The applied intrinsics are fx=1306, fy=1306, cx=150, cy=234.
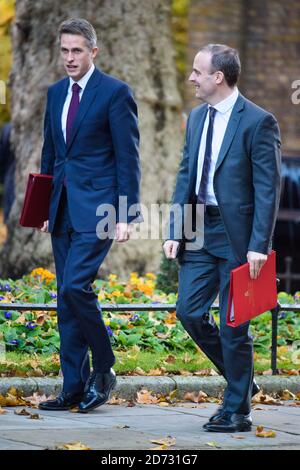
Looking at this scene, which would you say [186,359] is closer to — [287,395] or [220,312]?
[287,395]

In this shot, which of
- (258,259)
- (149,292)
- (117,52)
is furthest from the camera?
(117,52)

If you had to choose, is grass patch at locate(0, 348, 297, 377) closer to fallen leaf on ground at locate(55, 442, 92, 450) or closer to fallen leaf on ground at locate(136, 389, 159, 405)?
fallen leaf on ground at locate(136, 389, 159, 405)

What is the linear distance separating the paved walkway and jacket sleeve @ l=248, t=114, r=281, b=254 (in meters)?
1.02

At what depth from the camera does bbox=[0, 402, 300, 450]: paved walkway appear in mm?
6434

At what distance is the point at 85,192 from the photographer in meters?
7.42

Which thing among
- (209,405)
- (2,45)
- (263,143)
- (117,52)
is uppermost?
(2,45)

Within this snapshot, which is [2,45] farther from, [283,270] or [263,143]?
[263,143]

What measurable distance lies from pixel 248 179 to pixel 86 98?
3.64ft

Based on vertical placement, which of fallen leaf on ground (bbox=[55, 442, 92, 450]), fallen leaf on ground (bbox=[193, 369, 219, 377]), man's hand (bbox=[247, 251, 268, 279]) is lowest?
fallen leaf on ground (bbox=[55, 442, 92, 450])

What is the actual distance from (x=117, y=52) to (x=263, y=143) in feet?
22.9

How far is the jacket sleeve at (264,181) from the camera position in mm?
6906

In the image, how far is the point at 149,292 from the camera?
1100cm

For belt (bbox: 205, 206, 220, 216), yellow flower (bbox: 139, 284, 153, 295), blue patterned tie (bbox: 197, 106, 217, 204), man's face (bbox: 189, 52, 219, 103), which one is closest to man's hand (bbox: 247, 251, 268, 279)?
belt (bbox: 205, 206, 220, 216)
